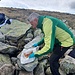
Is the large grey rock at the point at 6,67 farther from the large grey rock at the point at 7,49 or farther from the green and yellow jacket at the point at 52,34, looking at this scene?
the green and yellow jacket at the point at 52,34

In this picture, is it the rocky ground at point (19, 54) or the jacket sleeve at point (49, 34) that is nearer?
the jacket sleeve at point (49, 34)

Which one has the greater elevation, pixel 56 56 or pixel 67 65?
pixel 56 56

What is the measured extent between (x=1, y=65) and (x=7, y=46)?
88 cm

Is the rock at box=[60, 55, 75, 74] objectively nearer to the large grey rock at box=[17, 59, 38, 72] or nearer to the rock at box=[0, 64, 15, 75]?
the large grey rock at box=[17, 59, 38, 72]

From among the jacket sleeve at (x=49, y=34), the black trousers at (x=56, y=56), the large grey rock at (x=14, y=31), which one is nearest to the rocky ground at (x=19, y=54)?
the large grey rock at (x=14, y=31)

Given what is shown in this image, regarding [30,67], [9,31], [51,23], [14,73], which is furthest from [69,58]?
Result: [9,31]

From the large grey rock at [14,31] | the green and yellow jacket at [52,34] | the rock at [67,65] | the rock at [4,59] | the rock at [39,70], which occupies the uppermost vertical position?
the green and yellow jacket at [52,34]

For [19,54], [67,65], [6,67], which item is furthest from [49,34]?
[19,54]

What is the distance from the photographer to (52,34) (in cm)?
671

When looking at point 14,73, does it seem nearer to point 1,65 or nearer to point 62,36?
point 1,65

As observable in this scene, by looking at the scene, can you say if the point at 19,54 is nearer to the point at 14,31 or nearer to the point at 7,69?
the point at 7,69

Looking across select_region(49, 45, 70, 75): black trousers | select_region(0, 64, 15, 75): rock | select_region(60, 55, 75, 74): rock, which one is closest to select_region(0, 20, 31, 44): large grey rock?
select_region(0, 64, 15, 75): rock

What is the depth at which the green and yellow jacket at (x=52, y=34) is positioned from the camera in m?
6.70

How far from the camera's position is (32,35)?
1074 centimetres
